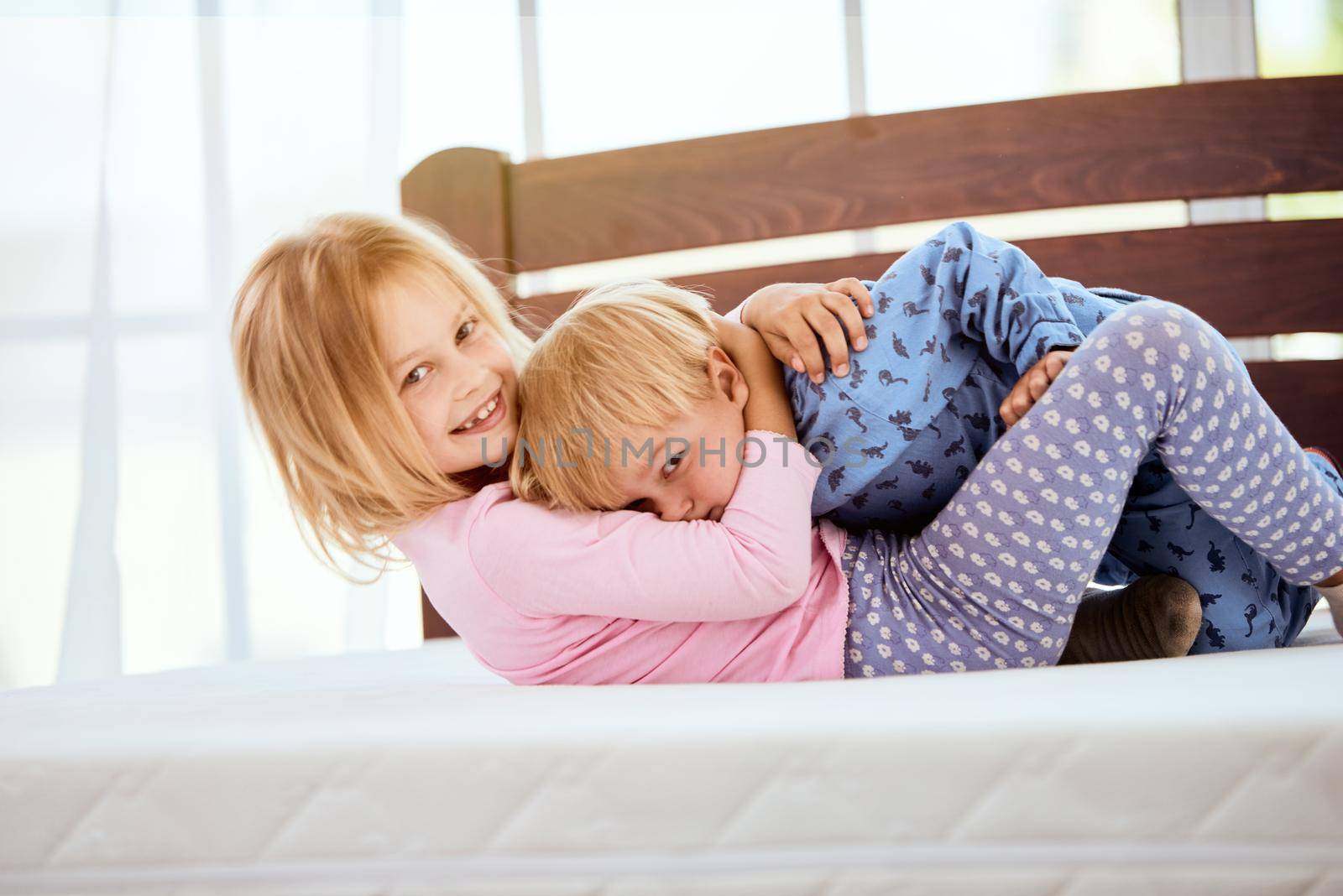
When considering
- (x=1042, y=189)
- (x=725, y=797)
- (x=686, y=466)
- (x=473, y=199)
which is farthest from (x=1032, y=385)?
(x=473, y=199)

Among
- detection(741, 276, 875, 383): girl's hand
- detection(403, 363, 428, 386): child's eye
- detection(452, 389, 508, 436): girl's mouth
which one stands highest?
detection(741, 276, 875, 383): girl's hand

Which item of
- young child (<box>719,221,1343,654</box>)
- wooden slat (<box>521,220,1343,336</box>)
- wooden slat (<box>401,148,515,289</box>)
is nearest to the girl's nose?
young child (<box>719,221,1343,654</box>)

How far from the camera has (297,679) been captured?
1.06m

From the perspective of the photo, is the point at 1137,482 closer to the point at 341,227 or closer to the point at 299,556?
the point at 341,227

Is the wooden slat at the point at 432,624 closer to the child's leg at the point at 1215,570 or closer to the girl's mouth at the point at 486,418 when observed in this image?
the girl's mouth at the point at 486,418

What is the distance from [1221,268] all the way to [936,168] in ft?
1.49

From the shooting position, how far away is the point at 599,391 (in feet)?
2.86

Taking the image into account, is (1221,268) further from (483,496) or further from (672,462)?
(483,496)

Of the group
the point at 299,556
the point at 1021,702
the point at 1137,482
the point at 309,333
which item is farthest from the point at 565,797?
the point at 299,556

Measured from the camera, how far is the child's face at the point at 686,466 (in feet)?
2.84

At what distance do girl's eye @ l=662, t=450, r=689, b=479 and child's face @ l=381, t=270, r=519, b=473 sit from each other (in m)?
0.18

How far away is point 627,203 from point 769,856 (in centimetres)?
127

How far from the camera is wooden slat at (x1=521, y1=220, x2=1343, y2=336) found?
1.51 m

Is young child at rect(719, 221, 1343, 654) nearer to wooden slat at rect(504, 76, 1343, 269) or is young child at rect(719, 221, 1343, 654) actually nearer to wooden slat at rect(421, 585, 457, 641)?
wooden slat at rect(504, 76, 1343, 269)
